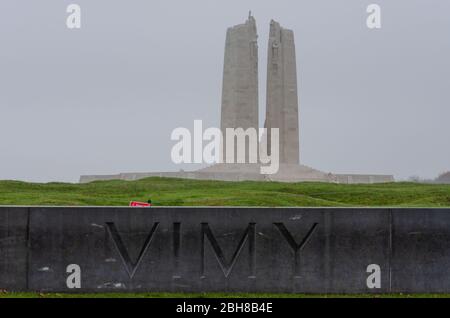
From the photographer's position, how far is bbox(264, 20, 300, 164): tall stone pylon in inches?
1810

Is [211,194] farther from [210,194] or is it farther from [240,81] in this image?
[240,81]

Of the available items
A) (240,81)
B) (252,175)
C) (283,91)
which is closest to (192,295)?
(252,175)

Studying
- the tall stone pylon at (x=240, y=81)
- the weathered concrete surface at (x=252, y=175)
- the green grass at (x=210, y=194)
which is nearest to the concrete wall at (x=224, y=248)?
the green grass at (x=210, y=194)

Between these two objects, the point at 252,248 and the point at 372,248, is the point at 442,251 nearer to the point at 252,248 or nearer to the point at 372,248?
the point at 372,248

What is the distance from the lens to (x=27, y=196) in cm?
2342

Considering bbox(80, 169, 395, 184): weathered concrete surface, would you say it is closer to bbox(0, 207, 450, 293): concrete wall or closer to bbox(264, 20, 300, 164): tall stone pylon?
bbox(264, 20, 300, 164): tall stone pylon

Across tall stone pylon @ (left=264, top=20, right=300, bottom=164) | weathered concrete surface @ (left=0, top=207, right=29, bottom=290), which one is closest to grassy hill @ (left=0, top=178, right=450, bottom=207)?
weathered concrete surface @ (left=0, top=207, right=29, bottom=290)

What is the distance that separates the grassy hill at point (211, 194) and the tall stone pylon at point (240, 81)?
11728 mm

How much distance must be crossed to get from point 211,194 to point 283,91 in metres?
22.0

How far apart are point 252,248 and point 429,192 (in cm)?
1942
